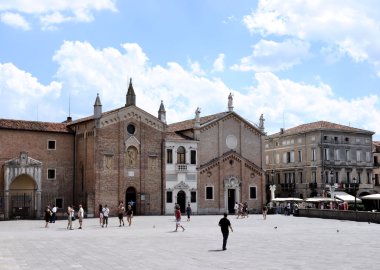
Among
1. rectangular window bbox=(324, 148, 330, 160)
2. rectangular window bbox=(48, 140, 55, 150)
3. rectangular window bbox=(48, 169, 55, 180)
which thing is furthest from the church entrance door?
A: rectangular window bbox=(48, 140, 55, 150)

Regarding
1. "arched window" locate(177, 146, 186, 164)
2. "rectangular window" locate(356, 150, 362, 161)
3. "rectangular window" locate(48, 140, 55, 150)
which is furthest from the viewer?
"rectangular window" locate(356, 150, 362, 161)

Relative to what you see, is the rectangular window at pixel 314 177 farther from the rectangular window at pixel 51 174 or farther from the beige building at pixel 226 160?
the rectangular window at pixel 51 174

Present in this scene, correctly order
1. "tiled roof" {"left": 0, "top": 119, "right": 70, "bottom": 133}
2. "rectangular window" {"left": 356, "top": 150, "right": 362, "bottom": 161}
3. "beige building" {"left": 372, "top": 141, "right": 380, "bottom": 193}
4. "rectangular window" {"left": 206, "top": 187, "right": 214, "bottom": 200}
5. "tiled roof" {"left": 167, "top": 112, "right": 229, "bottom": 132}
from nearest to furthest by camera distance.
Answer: "tiled roof" {"left": 0, "top": 119, "right": 70, "bottom": 133}, "rectangular window" {"left": 206, "top": 187, "right": 214, "bottom": 200}, "tiled roof" {"left": 167, "top": 112, "right": 229, "bottom": 132}, "rectangular window" {"left": 356, "top": 150, "right": 362, "bottom": 161}, "beige building" {"left": 372, "top": 141, "right": 380, "bottom": 193}

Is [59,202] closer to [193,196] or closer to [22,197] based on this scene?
[22,197]

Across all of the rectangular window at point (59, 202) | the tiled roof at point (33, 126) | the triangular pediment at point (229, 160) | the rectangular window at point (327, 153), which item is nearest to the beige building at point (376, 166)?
the rectangular window at point (327, 153)

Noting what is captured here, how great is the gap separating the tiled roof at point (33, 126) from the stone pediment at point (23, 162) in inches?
114

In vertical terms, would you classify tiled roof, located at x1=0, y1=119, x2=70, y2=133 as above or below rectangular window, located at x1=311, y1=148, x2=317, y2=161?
above

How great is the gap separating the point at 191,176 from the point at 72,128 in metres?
12.2

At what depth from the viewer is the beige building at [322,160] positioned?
6303 cm

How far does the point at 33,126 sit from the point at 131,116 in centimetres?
865

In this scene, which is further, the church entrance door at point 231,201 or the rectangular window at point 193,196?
the church entrance door at point 231,201

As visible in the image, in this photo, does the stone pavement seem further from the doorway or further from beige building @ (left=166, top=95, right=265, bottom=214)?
the doorway

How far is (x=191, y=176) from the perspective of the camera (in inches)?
2066

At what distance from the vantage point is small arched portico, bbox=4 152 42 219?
1717 inches
